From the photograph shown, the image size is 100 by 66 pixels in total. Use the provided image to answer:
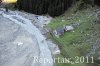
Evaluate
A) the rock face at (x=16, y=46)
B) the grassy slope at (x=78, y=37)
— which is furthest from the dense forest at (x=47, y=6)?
the rock face at (x=16, y=46)

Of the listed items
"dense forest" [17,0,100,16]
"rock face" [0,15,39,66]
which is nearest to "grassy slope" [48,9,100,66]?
"rock face" [0,15,39,66]

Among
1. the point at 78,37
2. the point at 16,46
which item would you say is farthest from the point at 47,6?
the point at 16,46

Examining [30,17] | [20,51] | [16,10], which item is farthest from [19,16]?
[20,51]

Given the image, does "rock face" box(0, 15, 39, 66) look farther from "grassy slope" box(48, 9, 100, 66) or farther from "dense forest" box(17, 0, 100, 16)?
"dense forest" box(17, 0, 100, 16)

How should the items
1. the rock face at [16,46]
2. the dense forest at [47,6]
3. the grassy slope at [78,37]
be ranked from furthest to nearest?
the dense forest at [47,6] → the grassy slope at [78,37] → the rock face at [16,46]

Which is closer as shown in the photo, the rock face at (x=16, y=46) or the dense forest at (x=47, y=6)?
the rock face at (x=16, y=46)

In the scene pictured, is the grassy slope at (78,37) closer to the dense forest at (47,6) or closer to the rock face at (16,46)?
the rock face at (16,46)
